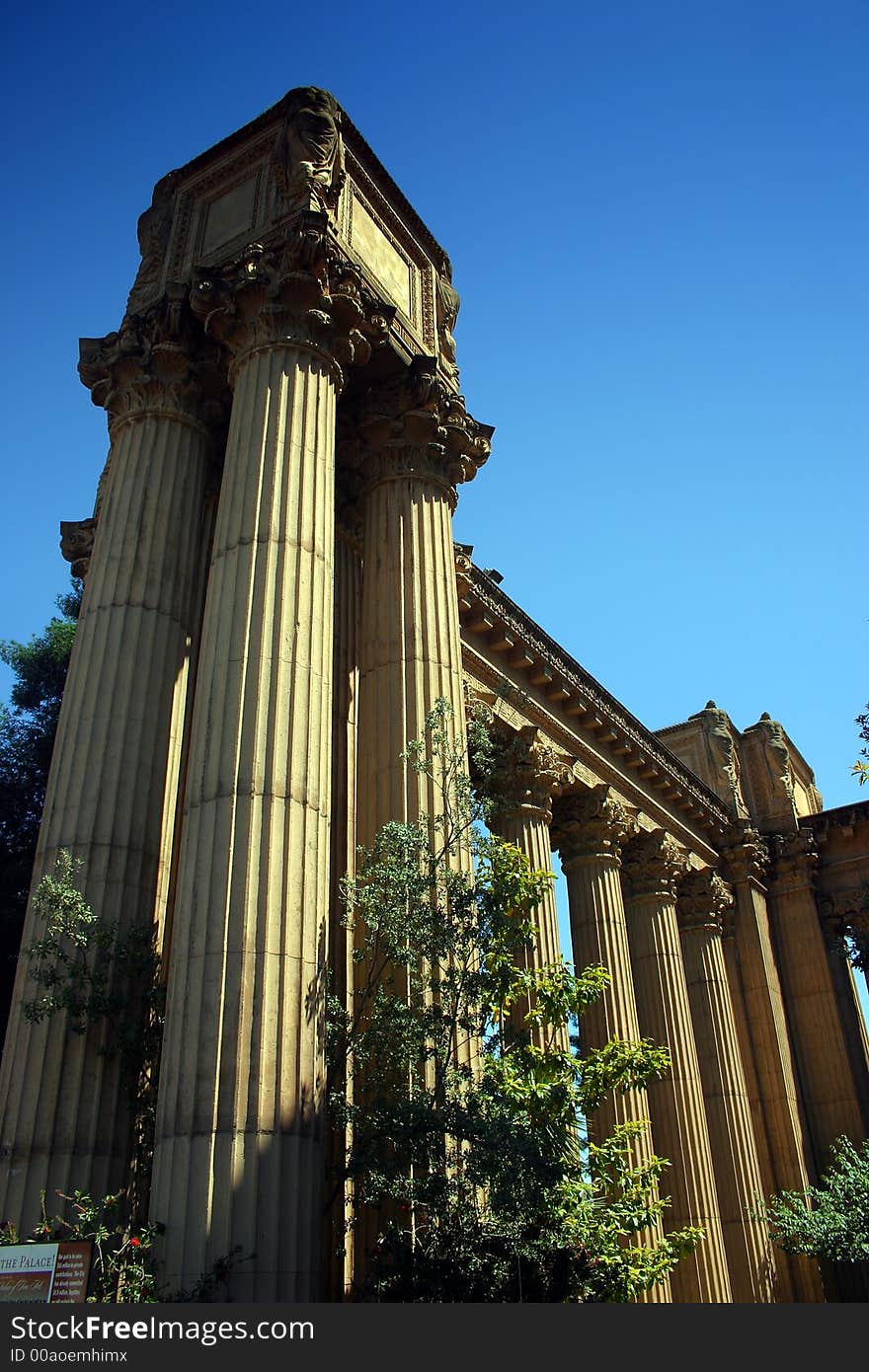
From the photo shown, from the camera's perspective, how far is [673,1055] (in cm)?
2945

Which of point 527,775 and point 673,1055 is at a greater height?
point 527,775

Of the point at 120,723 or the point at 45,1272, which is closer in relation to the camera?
the point at 45,1272

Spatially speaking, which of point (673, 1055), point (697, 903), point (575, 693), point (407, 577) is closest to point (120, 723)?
point (407, 577)

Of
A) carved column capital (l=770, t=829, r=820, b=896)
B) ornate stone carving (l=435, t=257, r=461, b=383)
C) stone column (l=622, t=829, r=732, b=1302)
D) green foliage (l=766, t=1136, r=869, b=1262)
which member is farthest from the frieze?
green foliage (l=766, t=1136, r=869, b=1262)

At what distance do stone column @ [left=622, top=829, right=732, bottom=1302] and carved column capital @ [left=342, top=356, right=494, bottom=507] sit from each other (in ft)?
51.9

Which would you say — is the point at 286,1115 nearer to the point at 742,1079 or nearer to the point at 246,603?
the point at 246,603

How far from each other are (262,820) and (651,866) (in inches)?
849

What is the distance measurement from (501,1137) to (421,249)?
18.0 metres

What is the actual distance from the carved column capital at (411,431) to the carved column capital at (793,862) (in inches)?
961

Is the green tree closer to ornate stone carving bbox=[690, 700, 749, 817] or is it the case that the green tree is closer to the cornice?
the cornice

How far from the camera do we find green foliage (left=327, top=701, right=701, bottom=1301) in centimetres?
1214

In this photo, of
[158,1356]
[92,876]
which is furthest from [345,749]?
[158,1356]

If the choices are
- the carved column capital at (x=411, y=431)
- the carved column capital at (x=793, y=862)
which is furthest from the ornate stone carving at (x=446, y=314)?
the carved column capital at (x=793, y=862)

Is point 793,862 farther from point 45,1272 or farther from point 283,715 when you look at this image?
point 45,1272
